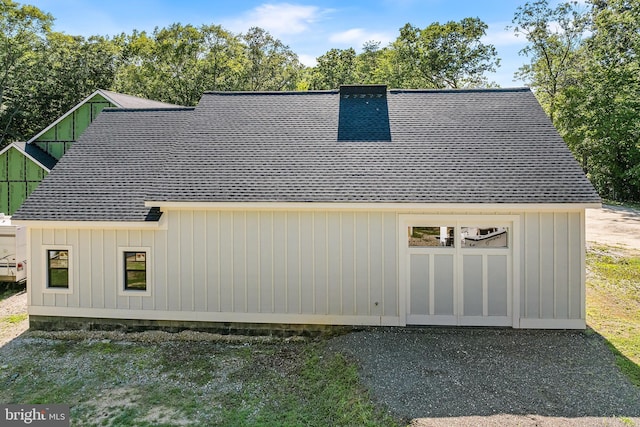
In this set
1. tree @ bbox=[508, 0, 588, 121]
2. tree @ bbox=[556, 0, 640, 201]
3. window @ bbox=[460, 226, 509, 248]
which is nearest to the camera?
window @ bbox=[460, 226, 509, 248]

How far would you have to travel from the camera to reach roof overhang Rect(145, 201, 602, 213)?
7715mm

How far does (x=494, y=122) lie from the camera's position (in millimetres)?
10320

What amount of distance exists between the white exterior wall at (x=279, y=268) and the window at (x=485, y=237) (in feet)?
0.79

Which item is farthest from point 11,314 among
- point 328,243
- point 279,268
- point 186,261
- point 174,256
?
point 328,243

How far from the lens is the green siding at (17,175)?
64.0 feet

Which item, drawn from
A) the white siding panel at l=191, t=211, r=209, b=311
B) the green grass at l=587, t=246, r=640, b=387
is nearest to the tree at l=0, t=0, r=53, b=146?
the white siding panel at l=191, t=211, r=209, b=311

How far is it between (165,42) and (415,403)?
38.3m

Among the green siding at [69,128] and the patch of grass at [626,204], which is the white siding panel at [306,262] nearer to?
the green siding at [69,128]

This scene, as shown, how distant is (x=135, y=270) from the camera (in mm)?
8656

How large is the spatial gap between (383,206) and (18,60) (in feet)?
114

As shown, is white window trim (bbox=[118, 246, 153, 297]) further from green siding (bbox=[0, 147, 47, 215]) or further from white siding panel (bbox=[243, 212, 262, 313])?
green siding (bbox=[0, 147, 47, 215])

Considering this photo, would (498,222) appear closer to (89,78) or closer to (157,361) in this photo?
(157,361)

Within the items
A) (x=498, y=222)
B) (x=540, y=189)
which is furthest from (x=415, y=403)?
(x=540, y=189)

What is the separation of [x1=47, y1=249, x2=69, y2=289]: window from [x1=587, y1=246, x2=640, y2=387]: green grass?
1054 cm
